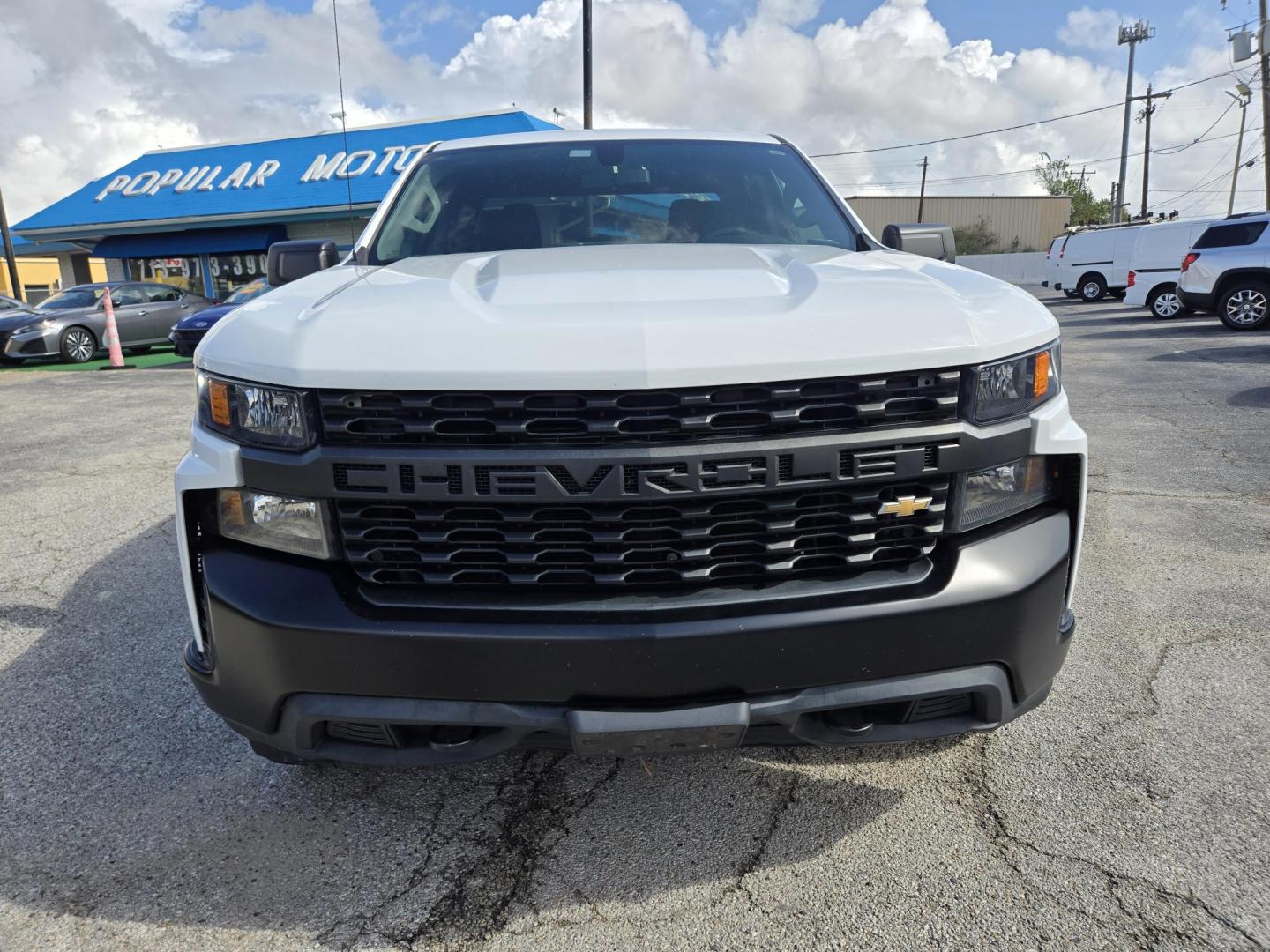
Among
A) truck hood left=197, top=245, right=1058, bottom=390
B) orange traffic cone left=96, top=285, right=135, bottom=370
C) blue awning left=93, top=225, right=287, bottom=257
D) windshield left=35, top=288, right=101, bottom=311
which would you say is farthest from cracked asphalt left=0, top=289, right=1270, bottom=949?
blue awning left=93, top=225, right=287, bottom=257

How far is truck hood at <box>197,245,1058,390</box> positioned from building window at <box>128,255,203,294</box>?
29539 mm

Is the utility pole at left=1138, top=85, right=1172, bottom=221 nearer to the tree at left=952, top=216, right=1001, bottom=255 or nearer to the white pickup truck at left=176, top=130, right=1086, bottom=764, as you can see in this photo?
the tree at left=952, top=216, right=1001, bottom=255

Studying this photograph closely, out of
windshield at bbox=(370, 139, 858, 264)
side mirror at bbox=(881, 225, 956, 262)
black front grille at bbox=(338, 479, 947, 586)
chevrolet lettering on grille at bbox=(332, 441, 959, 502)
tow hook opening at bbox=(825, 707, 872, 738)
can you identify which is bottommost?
tow hook opening at bbox=(825, 707, 872, 738)

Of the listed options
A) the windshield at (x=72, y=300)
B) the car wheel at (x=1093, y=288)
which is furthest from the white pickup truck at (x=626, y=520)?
the car wheel at (x=1093, y=288)

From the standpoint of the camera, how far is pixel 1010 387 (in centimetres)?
196

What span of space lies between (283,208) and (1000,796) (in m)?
25.3

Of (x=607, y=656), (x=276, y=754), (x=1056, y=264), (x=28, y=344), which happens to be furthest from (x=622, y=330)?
(x=1056, y=264)

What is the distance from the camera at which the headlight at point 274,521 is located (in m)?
1.89

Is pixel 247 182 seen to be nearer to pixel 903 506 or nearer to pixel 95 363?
pixel 95 363

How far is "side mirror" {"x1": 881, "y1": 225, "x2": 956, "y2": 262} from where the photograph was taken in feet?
10.2

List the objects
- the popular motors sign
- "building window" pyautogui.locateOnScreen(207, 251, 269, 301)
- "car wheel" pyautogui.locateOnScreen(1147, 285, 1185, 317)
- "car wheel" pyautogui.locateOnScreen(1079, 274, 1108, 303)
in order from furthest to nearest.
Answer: "building window" pyautogui.locateOnScreen(207, 251, 269, 301)
"car wheel" pyautogui.locateOnScreen(1079, 274, 1108, 303)
the popular motors sign
"car wheel" pyautogui.locateOnScreen(1147, 285, 1185, 317)

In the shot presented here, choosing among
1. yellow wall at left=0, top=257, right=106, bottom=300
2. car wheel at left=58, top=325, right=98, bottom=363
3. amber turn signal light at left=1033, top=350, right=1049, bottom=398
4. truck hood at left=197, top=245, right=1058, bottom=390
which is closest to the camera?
truck hood at left=197, top=245, right=1058, bottom=390

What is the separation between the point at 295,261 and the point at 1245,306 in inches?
629

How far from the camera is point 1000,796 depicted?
239cm
